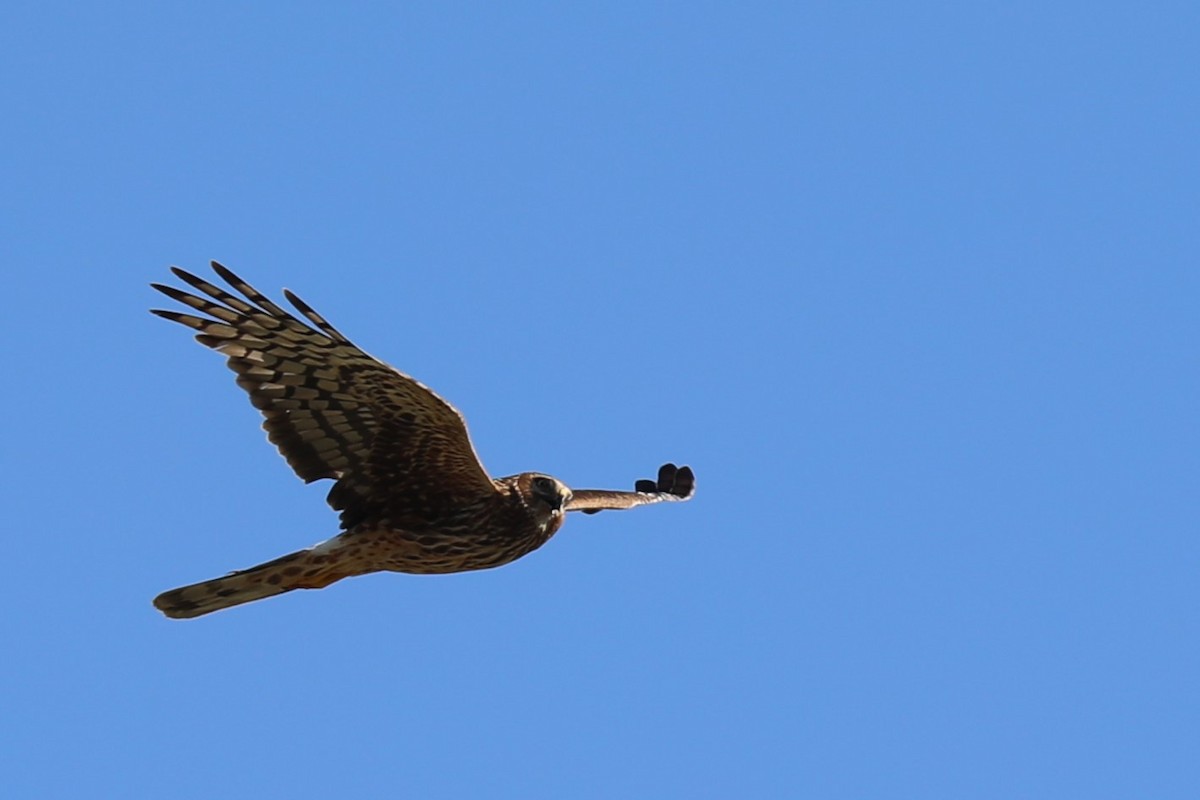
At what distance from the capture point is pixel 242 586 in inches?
455

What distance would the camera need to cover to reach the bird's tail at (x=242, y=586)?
11.5m

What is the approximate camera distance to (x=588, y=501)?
13844 mm

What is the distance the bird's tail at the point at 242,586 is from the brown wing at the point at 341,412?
439mm

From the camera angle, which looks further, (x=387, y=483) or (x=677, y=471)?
(x=677, y=471)

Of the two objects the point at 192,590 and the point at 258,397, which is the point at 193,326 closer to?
the point at 258,397

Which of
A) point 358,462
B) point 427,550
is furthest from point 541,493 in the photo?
point 358,462

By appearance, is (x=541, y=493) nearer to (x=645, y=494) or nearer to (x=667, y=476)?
(x=645, y=494)

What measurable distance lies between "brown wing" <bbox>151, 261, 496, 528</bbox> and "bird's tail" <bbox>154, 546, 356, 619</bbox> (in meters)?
0.44

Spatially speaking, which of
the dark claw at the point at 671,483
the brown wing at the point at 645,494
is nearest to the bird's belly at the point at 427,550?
the brown wing at the point at 645,494

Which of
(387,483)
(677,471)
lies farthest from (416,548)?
(677,471)

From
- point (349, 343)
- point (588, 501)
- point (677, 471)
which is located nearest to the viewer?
point (349, 343)

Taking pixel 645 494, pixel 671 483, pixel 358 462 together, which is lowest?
pixel 358 462

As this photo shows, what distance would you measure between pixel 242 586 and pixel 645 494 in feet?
14.0

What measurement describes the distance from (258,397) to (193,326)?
0.57m
